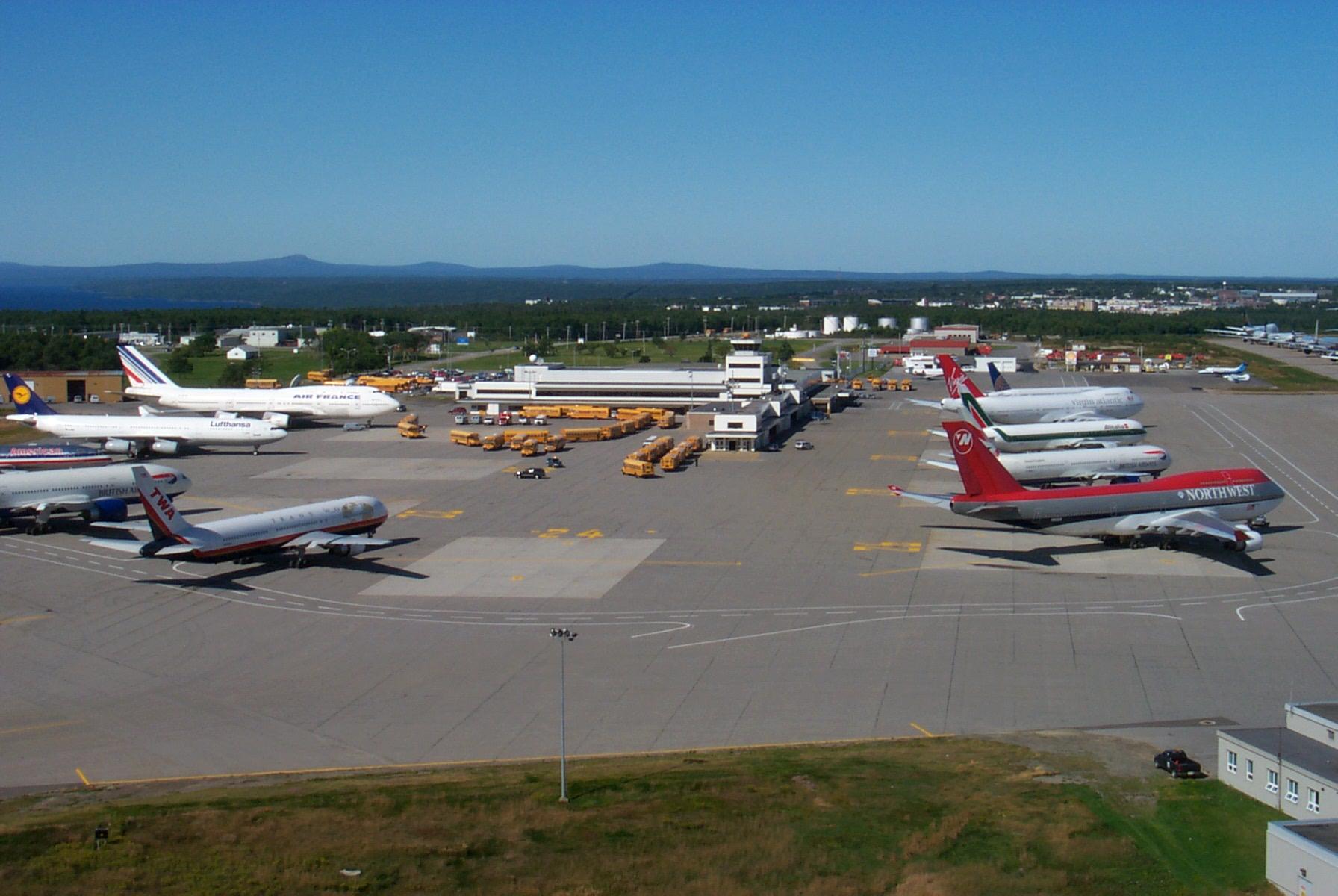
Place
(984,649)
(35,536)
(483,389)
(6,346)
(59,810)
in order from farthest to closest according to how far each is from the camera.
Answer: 1. (6,346)
2. (483,389)
3. (35,536)
4. (984,649)
5. (59,810)

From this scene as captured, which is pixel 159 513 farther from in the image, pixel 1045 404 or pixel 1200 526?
pixel 1045 404

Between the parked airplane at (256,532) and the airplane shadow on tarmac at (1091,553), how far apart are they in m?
33.3

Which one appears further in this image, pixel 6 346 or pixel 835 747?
pixel 6 346

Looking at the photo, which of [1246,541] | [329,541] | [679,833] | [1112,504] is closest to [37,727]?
[329,541]

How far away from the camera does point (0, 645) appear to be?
49.7 meters

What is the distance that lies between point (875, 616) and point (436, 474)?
50.6m

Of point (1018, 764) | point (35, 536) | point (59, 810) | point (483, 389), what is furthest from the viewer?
point (483, 389)

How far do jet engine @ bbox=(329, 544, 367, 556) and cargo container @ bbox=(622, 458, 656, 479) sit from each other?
30.8 meters

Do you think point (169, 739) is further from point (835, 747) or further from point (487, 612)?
point (835, 747)

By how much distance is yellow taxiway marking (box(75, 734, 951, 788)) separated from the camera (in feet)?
118

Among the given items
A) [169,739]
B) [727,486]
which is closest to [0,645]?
[169,739]

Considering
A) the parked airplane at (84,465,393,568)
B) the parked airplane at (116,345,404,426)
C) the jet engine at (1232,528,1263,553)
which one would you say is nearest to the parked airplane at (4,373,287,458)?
the parked airplane at (116,345,404,426)

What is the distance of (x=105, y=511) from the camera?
72.8 metres

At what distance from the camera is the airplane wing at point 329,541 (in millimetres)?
63031
